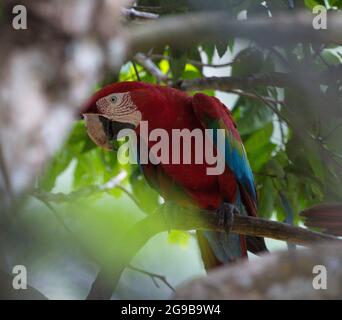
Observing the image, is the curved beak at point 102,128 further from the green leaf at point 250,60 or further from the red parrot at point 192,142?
the green leaf at point 250,60

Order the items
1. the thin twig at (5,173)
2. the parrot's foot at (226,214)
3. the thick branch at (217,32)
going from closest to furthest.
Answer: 1. the thin twig at (5,173)
2. the thick branch at (217,32)
3. the parrot's foot at (226,214)

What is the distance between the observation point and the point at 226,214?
80.5 inches

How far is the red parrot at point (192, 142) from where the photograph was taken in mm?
2197

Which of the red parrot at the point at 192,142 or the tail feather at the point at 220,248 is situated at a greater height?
the red parrot at the point at 192,142

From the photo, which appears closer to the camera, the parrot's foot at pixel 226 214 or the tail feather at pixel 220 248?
the parrot's foot at pixel 226 214

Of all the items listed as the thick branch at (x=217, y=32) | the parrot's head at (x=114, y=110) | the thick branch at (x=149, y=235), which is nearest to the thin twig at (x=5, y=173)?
the thick branch at (x=217, y=32)

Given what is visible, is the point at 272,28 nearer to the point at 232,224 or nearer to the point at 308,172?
the point at 232,224

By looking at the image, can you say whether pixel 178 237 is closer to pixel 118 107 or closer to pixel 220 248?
pixel 220 248

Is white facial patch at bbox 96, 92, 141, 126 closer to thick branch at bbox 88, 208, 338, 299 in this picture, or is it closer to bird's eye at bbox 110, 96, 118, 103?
bird's eye at bbox 110, 96, 118, 103

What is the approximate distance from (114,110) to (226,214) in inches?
20.1

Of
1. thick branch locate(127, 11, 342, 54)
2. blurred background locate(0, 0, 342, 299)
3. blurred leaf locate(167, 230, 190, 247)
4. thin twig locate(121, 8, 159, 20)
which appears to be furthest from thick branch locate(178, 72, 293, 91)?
thick branch locate(127, 11, 342, 54)

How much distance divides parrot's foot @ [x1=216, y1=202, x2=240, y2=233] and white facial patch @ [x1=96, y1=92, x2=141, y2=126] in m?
0.44

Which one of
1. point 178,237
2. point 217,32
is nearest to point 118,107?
point 178,237
